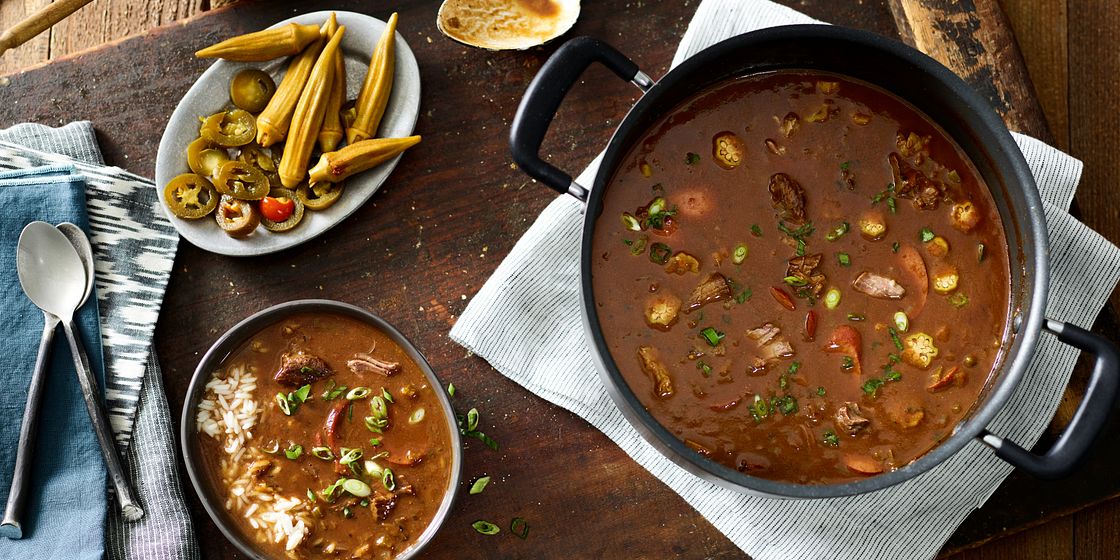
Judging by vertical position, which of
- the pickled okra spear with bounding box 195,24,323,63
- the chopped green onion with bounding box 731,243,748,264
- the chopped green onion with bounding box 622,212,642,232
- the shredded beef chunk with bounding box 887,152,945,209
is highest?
the pickled okra spear with bounding box 195,24,323,63

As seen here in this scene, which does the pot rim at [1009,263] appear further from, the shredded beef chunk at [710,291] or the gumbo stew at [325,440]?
the gumbo stew at [325,440]

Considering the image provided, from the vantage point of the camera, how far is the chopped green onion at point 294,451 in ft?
6.48

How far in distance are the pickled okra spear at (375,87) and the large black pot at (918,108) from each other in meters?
0.53

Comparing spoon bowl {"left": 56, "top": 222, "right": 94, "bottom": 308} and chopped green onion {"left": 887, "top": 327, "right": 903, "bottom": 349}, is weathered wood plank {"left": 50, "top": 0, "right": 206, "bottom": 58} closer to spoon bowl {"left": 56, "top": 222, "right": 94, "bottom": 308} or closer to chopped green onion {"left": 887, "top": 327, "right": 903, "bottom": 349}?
spoon bowl {"left": 56, "top": 222, "right": 94, "bottom": 308}

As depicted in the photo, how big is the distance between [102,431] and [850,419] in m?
1.79

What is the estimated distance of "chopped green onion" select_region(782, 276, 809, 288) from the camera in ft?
6.02

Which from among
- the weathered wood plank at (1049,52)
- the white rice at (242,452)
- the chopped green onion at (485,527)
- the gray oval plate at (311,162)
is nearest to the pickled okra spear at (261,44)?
the gray oval plate at (311,162)

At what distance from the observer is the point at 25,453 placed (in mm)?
2006

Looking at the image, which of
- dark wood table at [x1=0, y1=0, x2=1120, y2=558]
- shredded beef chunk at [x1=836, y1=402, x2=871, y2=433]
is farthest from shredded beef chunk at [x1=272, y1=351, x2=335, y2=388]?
shredded beef chunk at [x1=836, y1=402, x2=871, y2=433]

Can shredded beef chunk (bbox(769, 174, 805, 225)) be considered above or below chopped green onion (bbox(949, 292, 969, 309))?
above

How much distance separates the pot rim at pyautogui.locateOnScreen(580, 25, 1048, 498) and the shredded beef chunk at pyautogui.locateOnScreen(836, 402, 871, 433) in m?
0.14

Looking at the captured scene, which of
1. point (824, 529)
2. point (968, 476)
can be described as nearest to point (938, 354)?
point (968, 476)

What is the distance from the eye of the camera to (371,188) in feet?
6.97

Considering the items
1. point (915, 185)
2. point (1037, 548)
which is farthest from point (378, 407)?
point (1037, 548)
